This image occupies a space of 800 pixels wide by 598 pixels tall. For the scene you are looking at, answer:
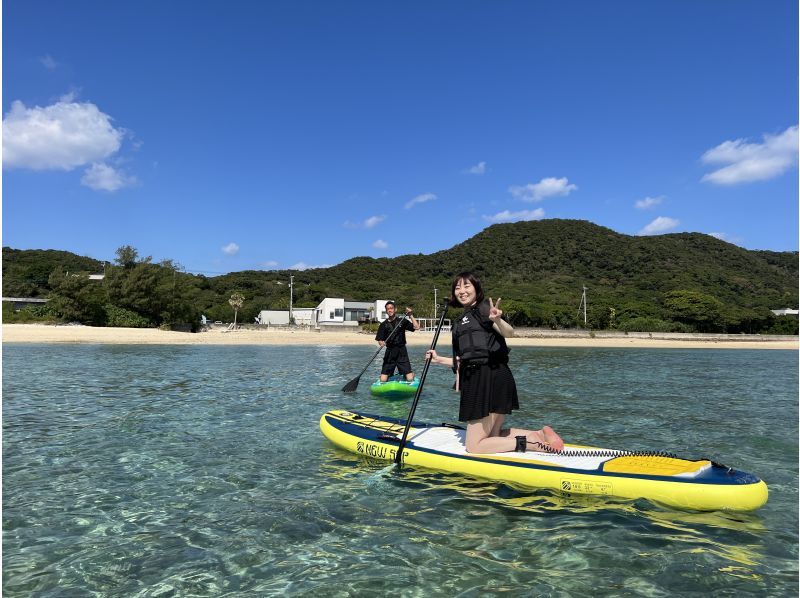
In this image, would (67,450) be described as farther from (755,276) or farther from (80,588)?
(755,276)

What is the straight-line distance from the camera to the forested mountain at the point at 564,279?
79.1 metres

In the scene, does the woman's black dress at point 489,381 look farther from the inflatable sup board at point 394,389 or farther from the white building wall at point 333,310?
the white building wall at point 333,310

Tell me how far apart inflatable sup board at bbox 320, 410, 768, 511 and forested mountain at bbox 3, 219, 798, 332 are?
60076 millimetres

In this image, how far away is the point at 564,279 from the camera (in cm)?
12031

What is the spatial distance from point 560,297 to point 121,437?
94.2m

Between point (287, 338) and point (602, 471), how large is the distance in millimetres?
48636

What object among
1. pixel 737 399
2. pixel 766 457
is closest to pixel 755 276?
pixel 737 399

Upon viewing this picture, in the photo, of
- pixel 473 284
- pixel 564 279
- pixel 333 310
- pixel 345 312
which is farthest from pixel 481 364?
pixel 564 279

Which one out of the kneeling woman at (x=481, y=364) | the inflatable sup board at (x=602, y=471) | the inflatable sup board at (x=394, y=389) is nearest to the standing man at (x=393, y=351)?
the inflatable sup board at (x=394, y=389)

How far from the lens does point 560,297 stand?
3775 inches

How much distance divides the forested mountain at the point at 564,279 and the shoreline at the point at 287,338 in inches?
301

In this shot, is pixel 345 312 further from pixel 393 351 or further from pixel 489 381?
pixel 489 381

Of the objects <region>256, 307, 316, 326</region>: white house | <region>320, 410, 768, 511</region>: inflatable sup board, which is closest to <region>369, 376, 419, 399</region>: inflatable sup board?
<region>320, 410, 768, 511</region>: inflatable sup board

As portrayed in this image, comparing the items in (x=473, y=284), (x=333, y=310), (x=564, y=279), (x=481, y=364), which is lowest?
(x=481, y=364)
